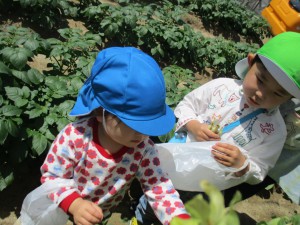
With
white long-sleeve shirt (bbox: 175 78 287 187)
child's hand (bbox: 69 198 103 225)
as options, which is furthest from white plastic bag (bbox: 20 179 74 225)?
white long-sleeve shirt (bbox: 175 78 287 187)

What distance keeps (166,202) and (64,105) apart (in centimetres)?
113

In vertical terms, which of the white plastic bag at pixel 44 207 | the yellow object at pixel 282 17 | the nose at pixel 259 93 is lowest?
the yellow object at pixel 282 17

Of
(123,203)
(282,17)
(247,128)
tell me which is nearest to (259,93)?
(247,128)

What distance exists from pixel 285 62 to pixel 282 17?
6813 millimetres

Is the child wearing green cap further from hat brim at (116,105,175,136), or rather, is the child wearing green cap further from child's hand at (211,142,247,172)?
hat brim at (116,105,175,136)

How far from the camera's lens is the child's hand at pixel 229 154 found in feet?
5.62

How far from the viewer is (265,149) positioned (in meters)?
1.84

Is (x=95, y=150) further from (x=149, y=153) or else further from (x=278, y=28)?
(x=278, y=28)

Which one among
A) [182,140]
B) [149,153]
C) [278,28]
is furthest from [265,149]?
[278,28]

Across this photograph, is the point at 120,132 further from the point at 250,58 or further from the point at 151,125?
the point at 250,58

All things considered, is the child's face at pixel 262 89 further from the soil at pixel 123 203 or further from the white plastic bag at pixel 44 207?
the soil at pixel 123 203

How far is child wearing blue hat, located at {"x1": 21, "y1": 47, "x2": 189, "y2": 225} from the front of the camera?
47.0 inches

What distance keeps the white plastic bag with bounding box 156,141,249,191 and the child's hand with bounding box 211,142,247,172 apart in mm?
52

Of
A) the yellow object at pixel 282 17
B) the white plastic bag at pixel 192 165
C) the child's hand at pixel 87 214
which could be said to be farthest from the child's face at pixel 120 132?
the yellow object at pixel 282 17
